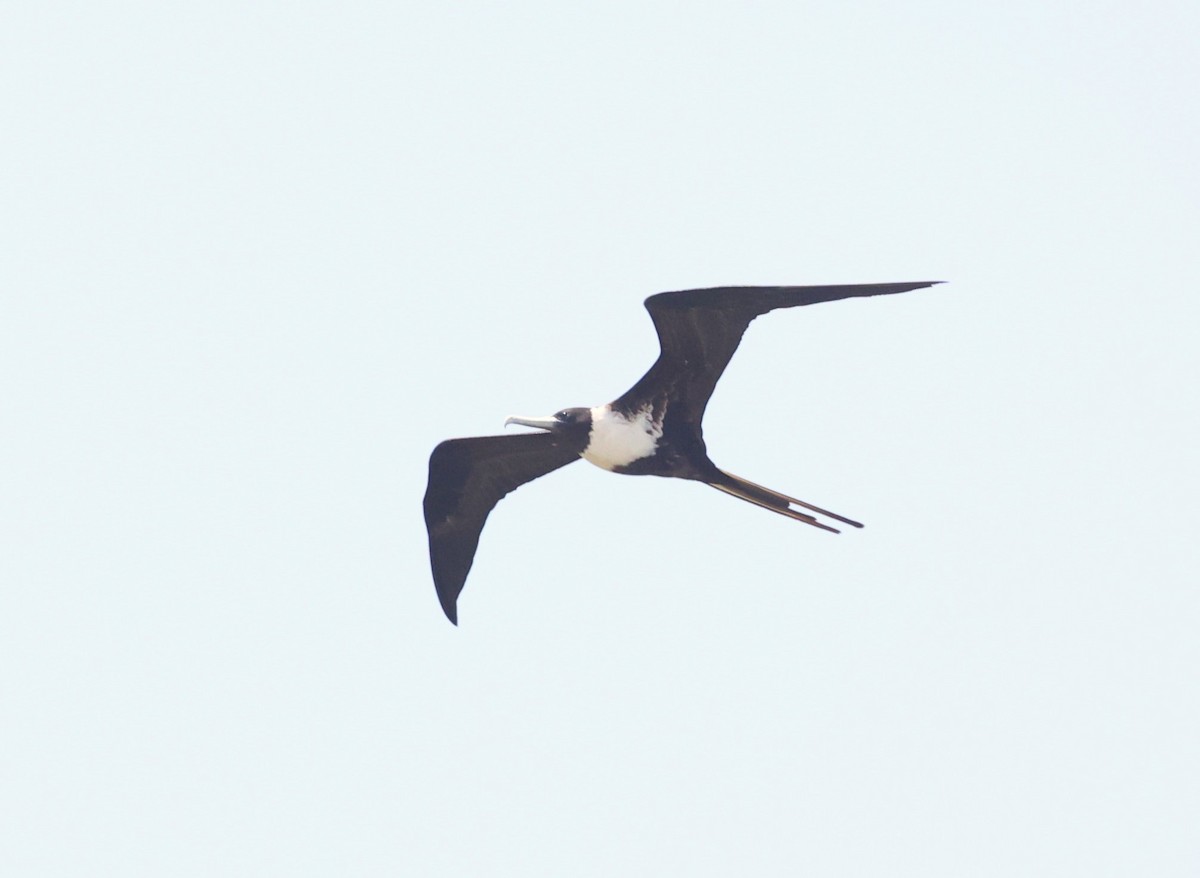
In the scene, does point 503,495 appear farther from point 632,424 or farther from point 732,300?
point 732,300

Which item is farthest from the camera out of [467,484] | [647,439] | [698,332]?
[467,484]

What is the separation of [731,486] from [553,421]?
0.87 m

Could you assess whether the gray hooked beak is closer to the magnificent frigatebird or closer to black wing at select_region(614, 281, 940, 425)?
the magnificent frigatebird

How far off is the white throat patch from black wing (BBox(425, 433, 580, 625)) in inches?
13.6

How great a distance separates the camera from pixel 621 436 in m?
7.30

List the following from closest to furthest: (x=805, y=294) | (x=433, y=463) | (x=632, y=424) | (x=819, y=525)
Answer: (x=805, y=294) < (x=819, y=525) < (x=632, y=424) < (x=433, y=463)

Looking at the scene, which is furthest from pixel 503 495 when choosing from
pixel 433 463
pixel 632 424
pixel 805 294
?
pixel 805 294

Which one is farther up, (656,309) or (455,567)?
(656,309)

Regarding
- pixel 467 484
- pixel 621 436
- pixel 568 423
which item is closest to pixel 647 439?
pixel 621 436

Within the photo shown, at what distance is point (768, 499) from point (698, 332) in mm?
739

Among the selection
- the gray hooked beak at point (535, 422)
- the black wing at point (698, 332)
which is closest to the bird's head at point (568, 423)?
the gray hooked beak at point (535, 422)

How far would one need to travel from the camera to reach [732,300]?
6.65m

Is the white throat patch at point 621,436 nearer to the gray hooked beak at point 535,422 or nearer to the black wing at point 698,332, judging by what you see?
the black wing at point 698,332

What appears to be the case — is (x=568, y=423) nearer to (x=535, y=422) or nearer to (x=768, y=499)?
(x=535, y=422)
